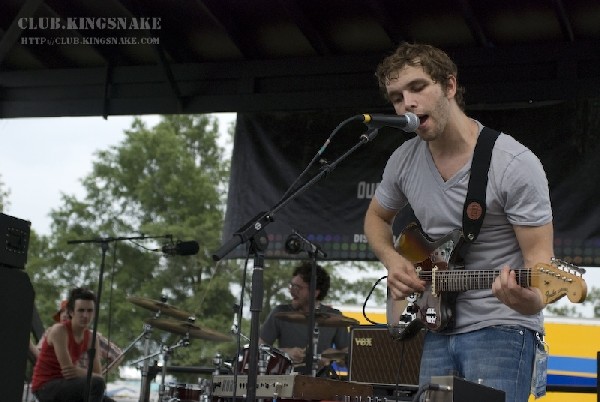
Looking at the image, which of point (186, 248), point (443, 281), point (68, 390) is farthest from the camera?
point (68, 390)

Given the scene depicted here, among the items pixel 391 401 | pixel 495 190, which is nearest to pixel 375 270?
pixel 391 401

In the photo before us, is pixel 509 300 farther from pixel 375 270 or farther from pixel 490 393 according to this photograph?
pixel 375 270

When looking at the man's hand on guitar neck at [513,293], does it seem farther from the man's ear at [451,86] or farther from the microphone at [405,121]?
the man's ear at [451,86]

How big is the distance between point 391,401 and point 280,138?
307 centimetres

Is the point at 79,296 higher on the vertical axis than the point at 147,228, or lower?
lower

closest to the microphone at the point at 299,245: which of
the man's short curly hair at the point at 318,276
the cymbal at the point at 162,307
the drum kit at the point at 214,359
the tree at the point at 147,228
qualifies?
the drum kit at the point at 214,359

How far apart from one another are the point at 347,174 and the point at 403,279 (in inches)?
171

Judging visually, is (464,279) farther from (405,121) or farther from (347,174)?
(347,174)

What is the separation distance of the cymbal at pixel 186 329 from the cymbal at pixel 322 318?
0.75 metres

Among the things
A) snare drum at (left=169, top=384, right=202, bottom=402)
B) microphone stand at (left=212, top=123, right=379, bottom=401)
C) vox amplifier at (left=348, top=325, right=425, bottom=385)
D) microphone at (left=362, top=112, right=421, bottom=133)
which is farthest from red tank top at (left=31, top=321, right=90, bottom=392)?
microphone at (left=362, top=112, right=421, bottom=133)

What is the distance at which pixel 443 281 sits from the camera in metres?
3.38

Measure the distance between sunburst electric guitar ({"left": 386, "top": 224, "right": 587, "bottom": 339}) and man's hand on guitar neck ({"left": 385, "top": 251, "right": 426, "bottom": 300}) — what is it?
0.10 ft

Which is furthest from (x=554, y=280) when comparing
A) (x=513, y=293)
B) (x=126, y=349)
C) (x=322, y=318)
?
(x=126, y=349)

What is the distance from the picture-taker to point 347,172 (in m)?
7.83
